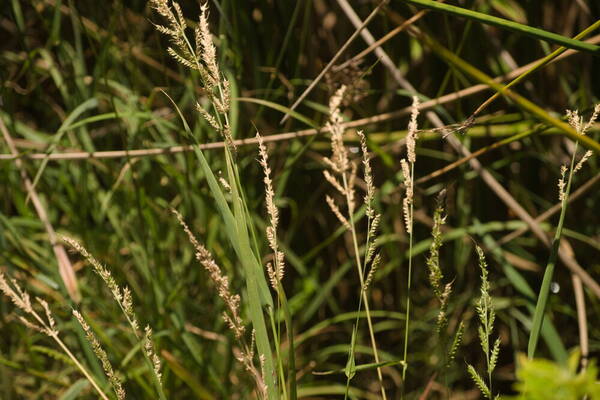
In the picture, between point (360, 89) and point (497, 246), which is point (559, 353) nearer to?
point (497, 246)

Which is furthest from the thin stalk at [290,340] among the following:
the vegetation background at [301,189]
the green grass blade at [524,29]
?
the vegetation background at [301,189]

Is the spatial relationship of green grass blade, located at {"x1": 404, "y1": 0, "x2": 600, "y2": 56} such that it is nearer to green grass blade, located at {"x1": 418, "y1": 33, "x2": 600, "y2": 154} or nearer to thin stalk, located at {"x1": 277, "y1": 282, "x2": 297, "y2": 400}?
green grass blade, located at {"x1": 418, "y1": 33, "x2": 600, "y2": 154}

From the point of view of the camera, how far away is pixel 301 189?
1.34 meters

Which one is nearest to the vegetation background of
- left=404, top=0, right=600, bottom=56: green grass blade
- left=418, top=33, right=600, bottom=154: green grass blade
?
left=418, top=33, right=600, bottom=154: green grass blade

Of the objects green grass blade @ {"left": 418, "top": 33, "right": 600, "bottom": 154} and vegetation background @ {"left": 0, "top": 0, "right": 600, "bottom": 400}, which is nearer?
green grass blade @ {"left": 418, "top": 33, "right": 600, "bottom": 154}

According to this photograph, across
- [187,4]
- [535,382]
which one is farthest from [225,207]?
[187,4]

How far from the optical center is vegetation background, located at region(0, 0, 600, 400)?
1080 mm

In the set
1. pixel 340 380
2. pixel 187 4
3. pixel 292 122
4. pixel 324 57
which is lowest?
pixel 340 380

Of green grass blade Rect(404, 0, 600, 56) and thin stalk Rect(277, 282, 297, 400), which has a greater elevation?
green grass blade Rect(404, 0, 600, 56)

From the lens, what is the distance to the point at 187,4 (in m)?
1.33

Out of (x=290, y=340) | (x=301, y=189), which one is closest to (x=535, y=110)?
(x=290, y=340)

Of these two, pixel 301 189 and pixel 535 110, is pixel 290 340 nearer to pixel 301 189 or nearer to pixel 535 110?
pixel 535 110

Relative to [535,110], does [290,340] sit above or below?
below

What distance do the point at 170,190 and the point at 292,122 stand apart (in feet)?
1.06
